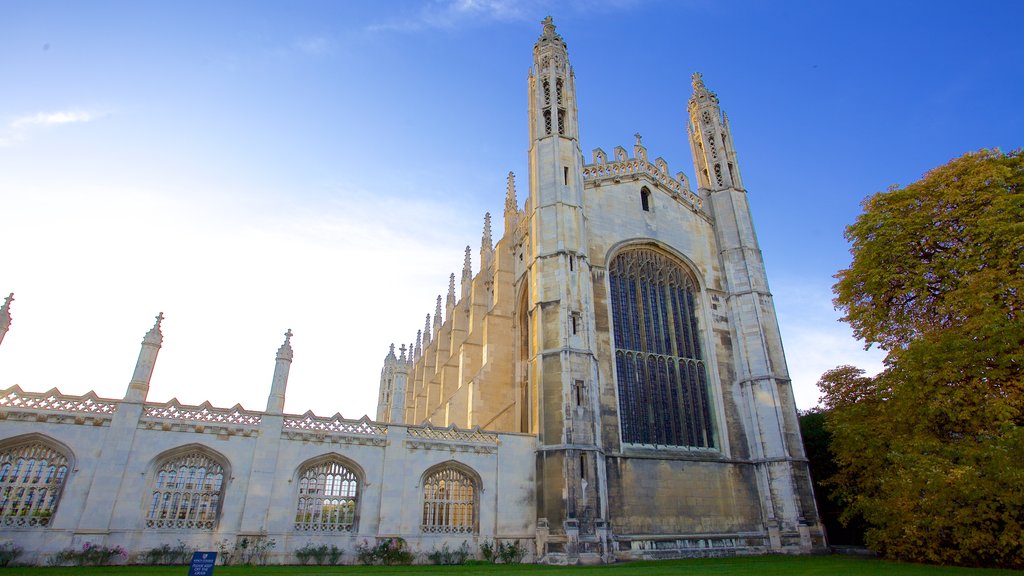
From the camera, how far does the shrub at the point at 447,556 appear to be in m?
16.8

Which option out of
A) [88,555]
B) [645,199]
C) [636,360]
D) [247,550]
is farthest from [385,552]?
[645,199]

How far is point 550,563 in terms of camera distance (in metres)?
17.0

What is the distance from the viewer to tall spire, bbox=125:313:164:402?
620 inches

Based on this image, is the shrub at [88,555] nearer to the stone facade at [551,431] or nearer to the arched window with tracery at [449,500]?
the stone facade at [551,431]

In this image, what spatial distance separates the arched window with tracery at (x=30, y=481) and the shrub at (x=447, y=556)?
389 inches

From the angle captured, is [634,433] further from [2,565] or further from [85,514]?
[2,565]

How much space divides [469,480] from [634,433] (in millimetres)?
6687

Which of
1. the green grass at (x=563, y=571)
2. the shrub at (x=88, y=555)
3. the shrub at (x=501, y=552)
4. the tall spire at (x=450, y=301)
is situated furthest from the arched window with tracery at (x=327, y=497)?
the tall spire at (x=450, y=301)

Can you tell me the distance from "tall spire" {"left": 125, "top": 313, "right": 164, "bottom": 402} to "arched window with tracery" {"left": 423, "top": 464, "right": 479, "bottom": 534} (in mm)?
8585

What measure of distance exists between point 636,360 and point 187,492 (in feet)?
52.6

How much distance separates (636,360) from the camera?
2281 cm

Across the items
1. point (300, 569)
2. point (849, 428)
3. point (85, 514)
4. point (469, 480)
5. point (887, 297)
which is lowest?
point (300, 569)

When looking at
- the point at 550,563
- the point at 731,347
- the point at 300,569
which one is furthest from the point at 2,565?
the point at 731,347

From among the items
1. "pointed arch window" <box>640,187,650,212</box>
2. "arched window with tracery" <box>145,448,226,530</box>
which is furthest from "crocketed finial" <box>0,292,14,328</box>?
"pointed arch window" <box>640,187,650,212</box>
